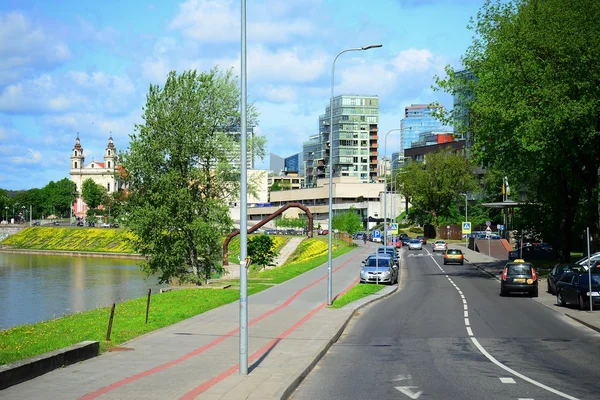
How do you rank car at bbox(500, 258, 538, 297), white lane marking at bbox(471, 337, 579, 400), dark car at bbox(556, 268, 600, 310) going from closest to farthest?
white lane marking at bbox(471, 337, 579, 400) < dark car at bbox(556, 268, 600, 310) < car at bbox(500, 258, 538, 297)

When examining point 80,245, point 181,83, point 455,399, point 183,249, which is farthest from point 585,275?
point 80,245

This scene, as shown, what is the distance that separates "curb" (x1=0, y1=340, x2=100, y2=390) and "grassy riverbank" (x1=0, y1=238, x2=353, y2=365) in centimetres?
117

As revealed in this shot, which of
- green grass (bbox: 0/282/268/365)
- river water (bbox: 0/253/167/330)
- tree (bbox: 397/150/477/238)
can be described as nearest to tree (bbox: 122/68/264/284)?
river water (bbox: 0/253/167/330)

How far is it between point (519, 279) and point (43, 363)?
27099 millimetres

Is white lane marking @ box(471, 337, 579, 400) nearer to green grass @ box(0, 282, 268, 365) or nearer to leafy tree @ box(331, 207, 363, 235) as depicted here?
green grass @ box(0, 282, 268, 365)

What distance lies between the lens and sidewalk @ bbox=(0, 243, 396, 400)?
39.8 ft

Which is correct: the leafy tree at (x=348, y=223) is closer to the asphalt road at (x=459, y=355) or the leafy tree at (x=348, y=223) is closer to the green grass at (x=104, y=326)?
the asphalt road at (x=459, y=355)

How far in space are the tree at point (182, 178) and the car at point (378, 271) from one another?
967cm

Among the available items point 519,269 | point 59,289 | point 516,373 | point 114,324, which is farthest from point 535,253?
point 516,373

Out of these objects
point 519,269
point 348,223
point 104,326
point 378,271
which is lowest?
point 104,326

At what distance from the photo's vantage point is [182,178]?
47.5 m

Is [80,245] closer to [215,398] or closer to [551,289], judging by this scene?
[551,289]

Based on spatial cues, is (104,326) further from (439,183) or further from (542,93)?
(439,183)

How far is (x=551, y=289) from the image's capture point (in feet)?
124
